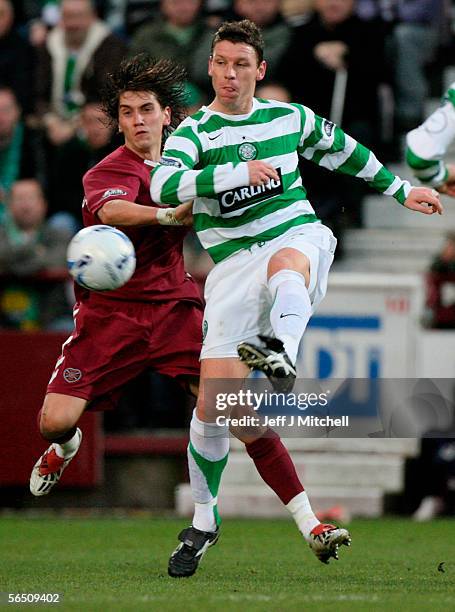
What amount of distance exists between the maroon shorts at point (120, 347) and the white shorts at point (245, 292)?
0.54m

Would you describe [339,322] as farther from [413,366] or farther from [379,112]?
[379,112]

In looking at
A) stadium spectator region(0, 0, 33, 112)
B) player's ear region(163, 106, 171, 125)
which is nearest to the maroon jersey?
player's ear region(163, 106, 171, 125)

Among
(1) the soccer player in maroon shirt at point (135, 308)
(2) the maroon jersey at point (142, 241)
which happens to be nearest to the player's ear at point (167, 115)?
(1) the soccer player in maroon shirt at point (135, 308)

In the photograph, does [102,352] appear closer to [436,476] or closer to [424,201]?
[424,201]

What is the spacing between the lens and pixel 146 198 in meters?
7.23

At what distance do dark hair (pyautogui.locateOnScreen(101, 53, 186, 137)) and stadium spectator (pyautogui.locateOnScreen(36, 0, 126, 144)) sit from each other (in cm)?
476

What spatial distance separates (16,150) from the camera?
12500mm

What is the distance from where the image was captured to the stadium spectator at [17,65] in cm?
1280

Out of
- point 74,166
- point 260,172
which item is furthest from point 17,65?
point 260,172

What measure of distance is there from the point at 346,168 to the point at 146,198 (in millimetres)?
1036

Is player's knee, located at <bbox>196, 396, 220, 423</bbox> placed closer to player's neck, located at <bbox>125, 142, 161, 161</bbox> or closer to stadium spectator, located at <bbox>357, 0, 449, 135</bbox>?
player's neck, located at <bbox>125, 142, 161, 161</bbox>

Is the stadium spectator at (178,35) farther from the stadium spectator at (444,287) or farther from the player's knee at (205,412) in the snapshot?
the player's knee at (205,412)

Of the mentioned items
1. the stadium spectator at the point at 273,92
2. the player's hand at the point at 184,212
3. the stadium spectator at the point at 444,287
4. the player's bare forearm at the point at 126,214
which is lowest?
the stadium spectator at the point at 444,287

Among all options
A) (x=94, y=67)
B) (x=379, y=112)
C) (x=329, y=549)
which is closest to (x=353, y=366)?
(x=379, y=112)
